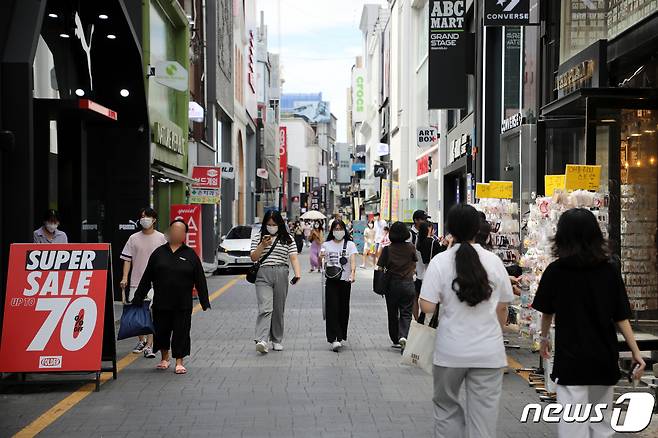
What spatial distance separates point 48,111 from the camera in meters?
12.2

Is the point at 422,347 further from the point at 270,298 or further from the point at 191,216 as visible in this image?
the point at 191,216

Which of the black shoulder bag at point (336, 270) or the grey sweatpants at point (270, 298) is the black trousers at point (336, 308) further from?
the grey sweatpants at point (270, 298)

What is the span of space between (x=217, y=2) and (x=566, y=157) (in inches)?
1181

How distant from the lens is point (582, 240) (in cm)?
525

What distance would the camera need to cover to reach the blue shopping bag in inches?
396

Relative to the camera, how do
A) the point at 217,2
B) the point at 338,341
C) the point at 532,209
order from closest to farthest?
the point at 532,209 < the point at 338,341 < the point at 217,2

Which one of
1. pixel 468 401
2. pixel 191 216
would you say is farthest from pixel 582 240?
pixel 191 216

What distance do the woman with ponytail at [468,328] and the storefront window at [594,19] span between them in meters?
5.94

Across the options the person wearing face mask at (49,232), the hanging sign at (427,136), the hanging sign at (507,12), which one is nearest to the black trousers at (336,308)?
the person wearing face mask at (49,232)

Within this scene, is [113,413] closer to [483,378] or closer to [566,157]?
[483,378]

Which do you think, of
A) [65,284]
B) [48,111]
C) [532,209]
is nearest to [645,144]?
[532,209]

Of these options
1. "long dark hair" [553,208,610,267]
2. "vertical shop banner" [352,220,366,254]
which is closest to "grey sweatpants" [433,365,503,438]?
"long dark hair" [553,208,610,267]

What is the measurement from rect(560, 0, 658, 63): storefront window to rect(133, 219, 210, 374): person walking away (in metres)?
6.05

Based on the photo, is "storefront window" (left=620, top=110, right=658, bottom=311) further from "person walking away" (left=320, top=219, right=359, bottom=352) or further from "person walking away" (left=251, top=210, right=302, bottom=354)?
"person walking away" (left=251, top=210, right=302, bottom=354)
